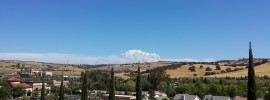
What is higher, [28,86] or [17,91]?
[28,86]

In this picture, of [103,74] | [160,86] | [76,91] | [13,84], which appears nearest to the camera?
[13,84]

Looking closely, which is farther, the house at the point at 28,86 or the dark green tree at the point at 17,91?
the house at the point at 28,86

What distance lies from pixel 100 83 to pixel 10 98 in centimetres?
4971

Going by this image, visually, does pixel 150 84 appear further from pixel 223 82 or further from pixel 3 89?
pixel 3 89

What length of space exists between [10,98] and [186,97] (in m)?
59.5

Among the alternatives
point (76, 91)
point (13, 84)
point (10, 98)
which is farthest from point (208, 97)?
point (13, 84)

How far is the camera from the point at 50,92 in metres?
134

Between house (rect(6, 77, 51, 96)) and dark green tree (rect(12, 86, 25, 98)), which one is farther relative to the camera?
house (rect(6, 77, 51, 96))

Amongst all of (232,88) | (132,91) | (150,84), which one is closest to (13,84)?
(132,91)

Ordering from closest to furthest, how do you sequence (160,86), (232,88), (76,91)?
(232,88) → (76,91) → (160,86)

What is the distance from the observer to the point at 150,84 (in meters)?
150

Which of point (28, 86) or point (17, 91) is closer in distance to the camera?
point (17, 91)

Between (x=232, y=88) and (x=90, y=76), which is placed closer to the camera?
(x=232, y=88)

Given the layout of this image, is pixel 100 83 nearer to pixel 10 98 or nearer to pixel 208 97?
pixel 10 98
